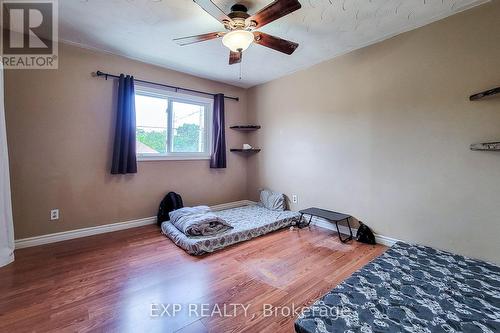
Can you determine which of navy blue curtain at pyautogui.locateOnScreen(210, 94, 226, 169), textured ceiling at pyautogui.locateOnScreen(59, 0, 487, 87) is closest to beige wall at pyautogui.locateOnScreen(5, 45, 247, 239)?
textured ceiling at pyautogui.locateOnScreen(59, 0, 487, 87)

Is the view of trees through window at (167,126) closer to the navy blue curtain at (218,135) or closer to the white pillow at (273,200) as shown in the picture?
the navy blue curtain at (218,135)

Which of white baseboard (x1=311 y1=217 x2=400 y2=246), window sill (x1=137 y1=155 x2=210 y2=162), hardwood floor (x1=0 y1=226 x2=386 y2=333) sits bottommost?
hardwood floor (x1=0 y1=226 x2=386 y2=333)

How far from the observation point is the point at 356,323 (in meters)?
1.36

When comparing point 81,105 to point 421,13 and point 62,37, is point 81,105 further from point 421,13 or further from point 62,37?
point 421,13

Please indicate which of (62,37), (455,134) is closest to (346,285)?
(455,134)

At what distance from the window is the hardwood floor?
1.42m

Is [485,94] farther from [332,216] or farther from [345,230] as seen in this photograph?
[345,230]

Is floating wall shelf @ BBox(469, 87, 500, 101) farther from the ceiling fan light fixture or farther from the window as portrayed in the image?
the window

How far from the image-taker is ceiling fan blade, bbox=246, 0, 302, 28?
1576mm

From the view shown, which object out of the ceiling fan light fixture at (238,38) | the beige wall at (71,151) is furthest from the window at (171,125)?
the ceiling fan light fixture at (238,38)

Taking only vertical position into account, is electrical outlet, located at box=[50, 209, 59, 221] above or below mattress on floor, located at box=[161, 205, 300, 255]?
above

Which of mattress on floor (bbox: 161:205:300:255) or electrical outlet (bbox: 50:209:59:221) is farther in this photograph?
electrical outlet (bbox: 50:209:59:221)
